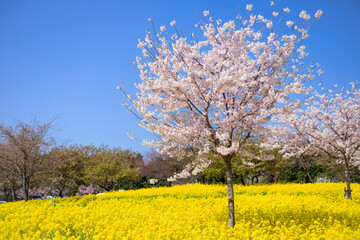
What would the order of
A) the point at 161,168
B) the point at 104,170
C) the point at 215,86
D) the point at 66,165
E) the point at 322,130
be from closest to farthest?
the point at 215,86
the point at 322,130
the point at 66,165
the point at 104,170
the point at 161,168

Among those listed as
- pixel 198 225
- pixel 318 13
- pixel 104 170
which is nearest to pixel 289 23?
pixel 318 13

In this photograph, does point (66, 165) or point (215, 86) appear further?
point (66, 165)

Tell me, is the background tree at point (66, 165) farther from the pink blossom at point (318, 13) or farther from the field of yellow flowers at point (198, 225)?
the pink blossom at point (318, 13)

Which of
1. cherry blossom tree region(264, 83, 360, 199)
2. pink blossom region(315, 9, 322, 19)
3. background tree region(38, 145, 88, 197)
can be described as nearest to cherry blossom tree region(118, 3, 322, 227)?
pink blossom region(315, 9, 322, 19)

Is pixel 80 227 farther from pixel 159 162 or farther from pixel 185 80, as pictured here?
pixel 159 162

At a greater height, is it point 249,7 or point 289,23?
point 249,7

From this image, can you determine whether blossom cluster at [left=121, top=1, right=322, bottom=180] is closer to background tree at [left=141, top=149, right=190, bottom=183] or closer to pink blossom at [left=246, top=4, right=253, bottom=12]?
pink blossom at [left=246, top=4, right=253, bottom=12]

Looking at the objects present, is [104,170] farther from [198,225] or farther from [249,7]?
[249,7]

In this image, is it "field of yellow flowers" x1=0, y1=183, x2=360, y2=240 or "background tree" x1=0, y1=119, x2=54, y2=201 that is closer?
"field of yellow flowers" x1=0, y1=183, x2=360, y2=240

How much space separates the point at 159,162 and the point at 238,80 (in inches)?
1390

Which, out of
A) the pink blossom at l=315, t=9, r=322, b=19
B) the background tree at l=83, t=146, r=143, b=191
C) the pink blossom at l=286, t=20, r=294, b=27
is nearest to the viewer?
the pink blossom at l=315, t=9, r=322, b=19

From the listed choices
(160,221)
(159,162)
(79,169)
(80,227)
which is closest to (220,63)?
(160,221)

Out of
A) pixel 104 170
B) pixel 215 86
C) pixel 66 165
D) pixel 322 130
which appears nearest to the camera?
pixel 215 86

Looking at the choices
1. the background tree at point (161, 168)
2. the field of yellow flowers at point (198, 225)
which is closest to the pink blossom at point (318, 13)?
the field of yellow flowers at point (198, 225)
